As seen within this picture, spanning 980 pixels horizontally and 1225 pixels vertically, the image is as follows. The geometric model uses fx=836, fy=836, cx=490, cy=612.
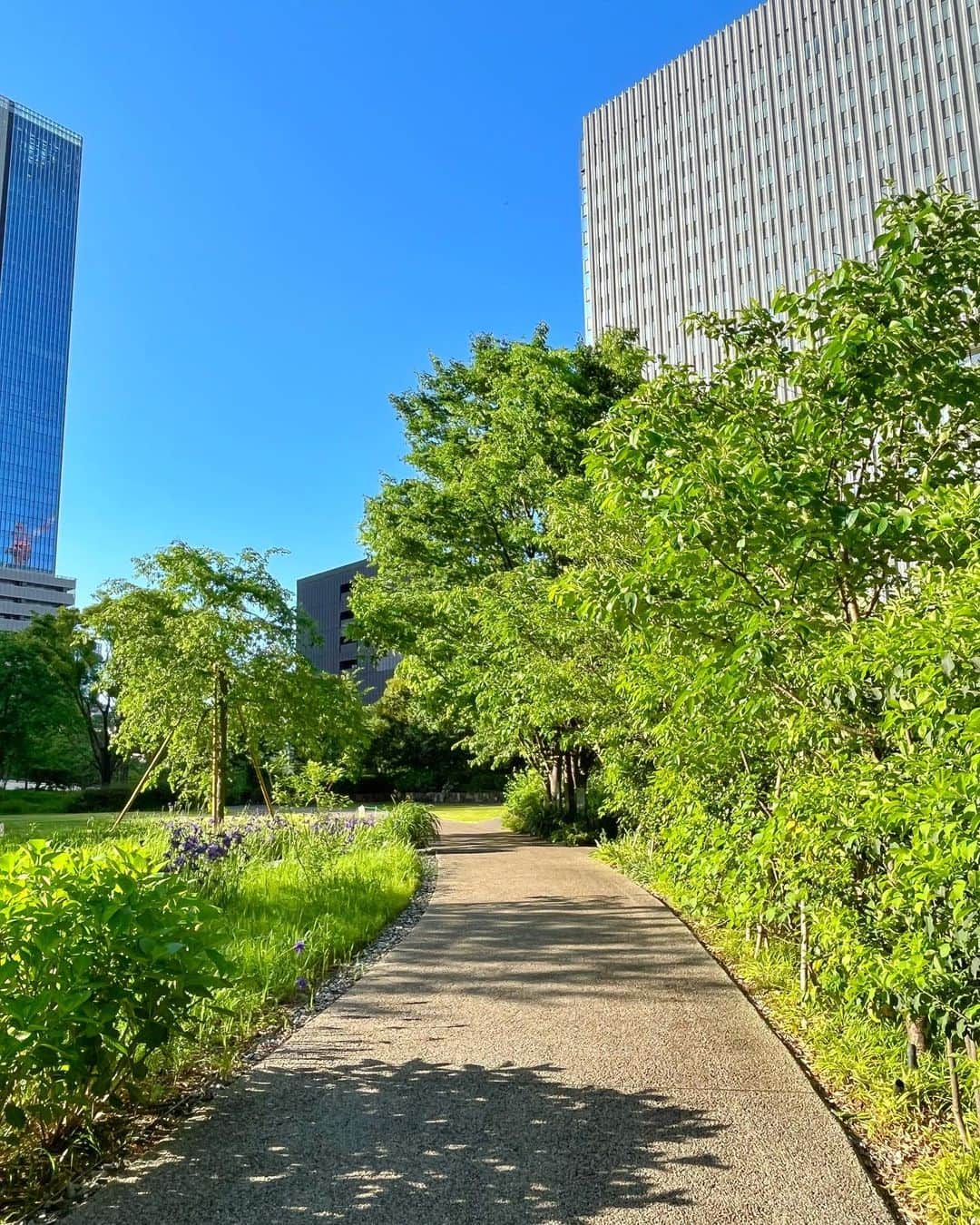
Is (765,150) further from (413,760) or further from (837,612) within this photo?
(837,612)

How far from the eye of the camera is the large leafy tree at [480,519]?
15.6 metres

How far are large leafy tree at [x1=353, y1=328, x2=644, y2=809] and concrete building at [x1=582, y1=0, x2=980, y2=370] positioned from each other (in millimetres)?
33331

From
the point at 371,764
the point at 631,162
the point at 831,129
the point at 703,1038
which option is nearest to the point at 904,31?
the point at 831,129

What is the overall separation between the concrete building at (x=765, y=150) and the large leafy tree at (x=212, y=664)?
42.0 meters

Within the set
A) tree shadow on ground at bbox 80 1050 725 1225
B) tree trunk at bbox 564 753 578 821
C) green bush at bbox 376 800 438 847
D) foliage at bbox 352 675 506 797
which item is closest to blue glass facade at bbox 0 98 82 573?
foliage at bbox 352 675 506 797

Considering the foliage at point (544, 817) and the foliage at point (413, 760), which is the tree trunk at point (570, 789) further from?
the foliage at point (413, 760)

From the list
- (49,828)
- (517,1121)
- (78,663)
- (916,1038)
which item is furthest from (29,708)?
(916,1038)

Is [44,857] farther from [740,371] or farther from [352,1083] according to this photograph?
[740,371]

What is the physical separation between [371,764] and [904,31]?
57.1 m

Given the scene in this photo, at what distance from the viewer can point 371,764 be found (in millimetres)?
40094

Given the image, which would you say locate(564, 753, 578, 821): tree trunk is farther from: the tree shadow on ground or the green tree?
the green tree

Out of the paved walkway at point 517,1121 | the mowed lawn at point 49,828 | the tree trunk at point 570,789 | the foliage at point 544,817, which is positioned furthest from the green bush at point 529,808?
the paved walkway at point 517,1121

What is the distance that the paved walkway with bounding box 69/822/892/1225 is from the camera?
2695 mm

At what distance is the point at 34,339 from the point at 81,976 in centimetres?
14150
